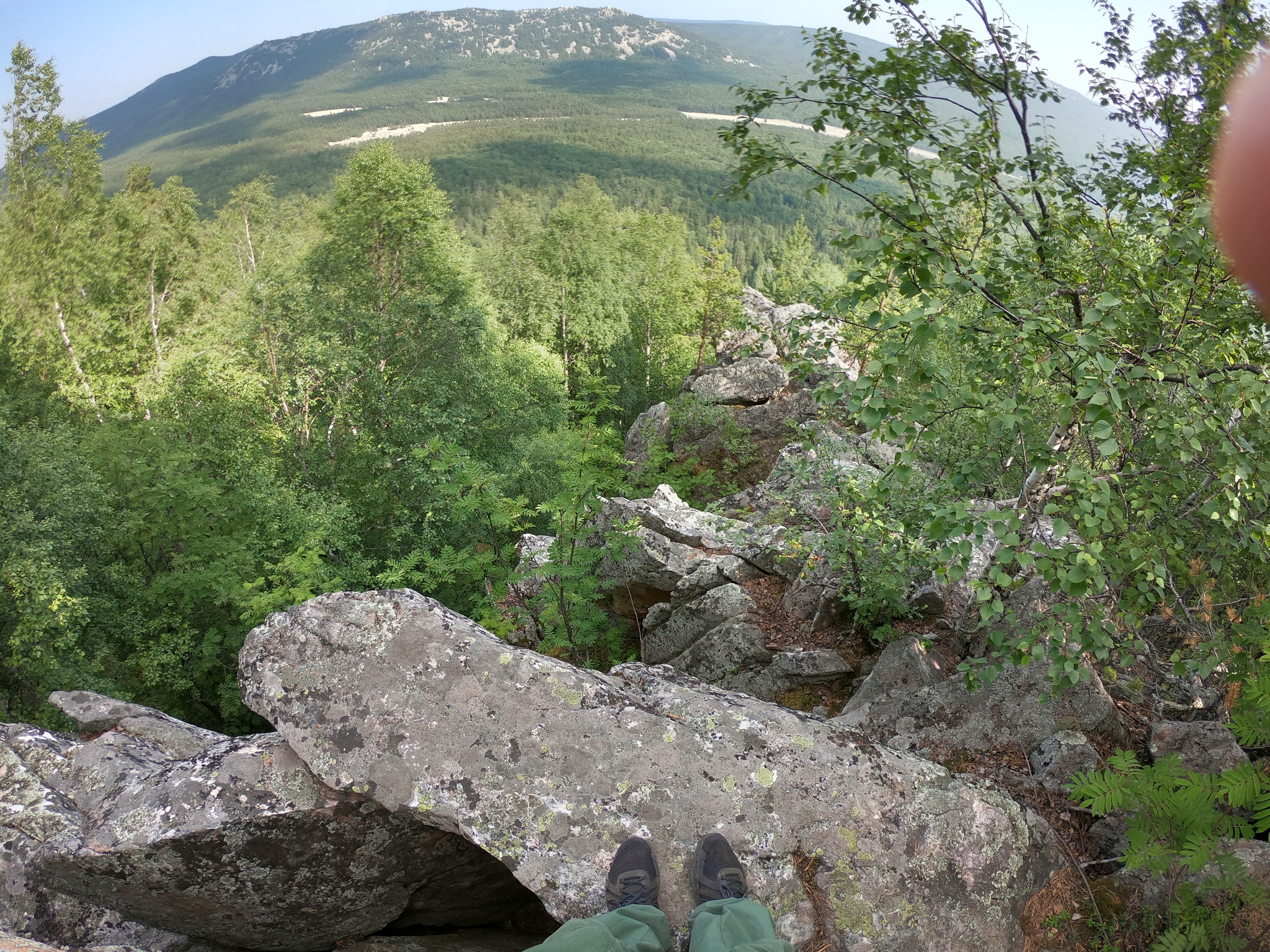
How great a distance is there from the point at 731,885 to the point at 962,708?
2829mm

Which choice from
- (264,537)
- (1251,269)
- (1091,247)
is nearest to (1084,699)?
(1091,247)

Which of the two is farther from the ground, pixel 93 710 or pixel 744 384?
pixel 93 710

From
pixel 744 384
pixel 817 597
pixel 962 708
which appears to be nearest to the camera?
pixel 962 708

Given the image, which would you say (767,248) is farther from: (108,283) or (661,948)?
(661,948)

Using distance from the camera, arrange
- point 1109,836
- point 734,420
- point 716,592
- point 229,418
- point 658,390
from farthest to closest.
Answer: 1. point 658,390
2. point 229,418
3. point 734,420
4. point 716,592
5. point 1109,836

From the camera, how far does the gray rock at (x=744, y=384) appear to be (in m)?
21.5

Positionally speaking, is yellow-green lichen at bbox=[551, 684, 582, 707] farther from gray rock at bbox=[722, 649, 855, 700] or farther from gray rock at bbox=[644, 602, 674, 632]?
gray rock at bbox=[644, 602, 674, 632]

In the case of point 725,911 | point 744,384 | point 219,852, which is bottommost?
point 744,384

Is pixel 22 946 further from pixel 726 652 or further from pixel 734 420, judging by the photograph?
pixel 734 420

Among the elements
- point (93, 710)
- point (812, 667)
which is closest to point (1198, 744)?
point (812, 667)

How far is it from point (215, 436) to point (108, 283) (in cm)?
1225

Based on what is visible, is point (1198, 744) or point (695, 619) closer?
point (1198, 744)

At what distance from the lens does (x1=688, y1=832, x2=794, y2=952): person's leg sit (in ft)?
12.3

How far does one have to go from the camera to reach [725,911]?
3.94 metres
